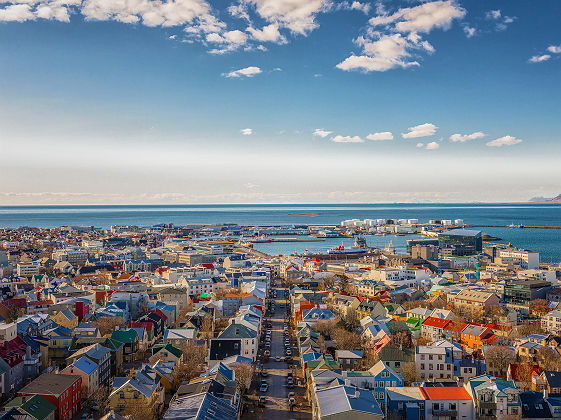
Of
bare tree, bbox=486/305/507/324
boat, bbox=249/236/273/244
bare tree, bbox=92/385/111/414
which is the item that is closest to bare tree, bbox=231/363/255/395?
bare tree, bbox=92/385/111/414

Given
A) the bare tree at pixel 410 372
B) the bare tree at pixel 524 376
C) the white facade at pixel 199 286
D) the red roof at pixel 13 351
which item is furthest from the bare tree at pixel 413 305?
the red roof at pixel 13 351

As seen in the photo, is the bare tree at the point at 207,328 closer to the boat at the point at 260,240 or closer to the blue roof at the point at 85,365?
the blue roof at the point at 85,365

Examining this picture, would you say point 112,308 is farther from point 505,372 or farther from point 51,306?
point 505,372

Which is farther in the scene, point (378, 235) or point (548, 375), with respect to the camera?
point (378, 235)

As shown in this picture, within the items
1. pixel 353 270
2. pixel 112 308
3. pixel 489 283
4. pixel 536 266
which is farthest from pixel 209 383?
pixel 536 266

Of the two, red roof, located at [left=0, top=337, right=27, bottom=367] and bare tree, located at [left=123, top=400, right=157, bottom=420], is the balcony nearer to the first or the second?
bare tree, located at [left=123, top=400, right=157, bottom=420]

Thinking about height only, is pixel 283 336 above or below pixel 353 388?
below
